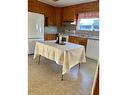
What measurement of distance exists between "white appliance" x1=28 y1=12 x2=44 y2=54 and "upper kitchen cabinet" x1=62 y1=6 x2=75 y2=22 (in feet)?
4.39

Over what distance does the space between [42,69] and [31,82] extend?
2.95ft

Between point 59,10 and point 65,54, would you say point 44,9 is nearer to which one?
point 59,10

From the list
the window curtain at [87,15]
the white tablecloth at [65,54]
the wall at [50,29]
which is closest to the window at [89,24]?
the window curtain at [87,15]

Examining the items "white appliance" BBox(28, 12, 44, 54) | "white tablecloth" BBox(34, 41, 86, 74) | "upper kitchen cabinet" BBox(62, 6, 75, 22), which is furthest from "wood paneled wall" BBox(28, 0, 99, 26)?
"white tablecloth" BBox(34, 41, 86, 74)

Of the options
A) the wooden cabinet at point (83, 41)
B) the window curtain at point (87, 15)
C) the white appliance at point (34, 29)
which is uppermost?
the window curtain at point (87, 15)

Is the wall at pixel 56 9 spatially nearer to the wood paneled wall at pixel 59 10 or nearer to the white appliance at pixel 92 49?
the wood paneled wall at pixel 59 10

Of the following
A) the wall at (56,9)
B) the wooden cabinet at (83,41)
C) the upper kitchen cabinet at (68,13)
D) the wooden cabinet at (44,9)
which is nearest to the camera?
the wooden cabinet at (83,41)

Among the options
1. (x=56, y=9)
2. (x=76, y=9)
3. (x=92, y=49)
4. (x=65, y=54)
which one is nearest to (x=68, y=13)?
(x=76, y=9)

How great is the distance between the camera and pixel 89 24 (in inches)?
229

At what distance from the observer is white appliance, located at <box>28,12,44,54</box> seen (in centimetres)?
532

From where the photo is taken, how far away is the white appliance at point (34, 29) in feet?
17.4

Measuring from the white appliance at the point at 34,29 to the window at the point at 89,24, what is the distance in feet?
5.76

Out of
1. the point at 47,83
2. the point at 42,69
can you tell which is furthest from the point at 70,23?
the point at 47,83

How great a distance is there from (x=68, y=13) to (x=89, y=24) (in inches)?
48.3
